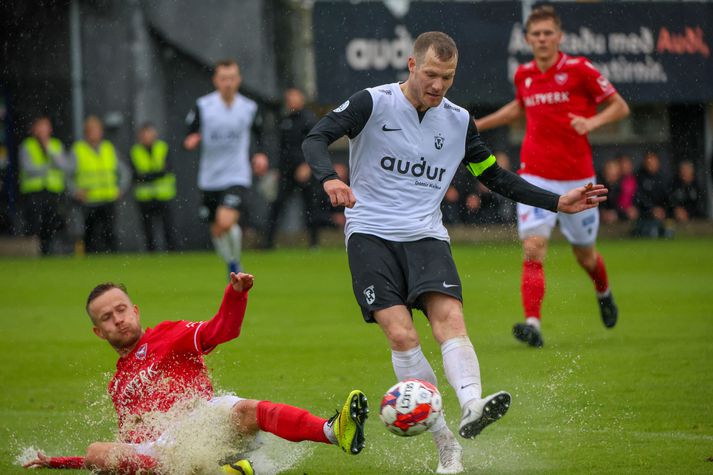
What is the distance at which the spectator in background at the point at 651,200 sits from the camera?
25.3 m

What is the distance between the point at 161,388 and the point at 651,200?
2037cm

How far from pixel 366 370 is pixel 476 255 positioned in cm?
1212

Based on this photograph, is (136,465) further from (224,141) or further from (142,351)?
(224,141)

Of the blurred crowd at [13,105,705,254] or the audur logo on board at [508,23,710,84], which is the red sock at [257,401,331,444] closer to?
the blurred crowd at [13,105,705,254]

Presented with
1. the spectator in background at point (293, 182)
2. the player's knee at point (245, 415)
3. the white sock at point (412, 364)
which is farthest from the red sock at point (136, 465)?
the spectator in background at point (293, 182)

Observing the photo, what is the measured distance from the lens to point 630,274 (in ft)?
58.3

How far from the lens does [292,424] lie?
5.94 m

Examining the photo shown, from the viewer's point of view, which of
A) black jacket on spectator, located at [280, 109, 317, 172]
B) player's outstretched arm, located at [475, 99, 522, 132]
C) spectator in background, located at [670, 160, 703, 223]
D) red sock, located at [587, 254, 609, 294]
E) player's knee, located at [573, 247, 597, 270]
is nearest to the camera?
player's outstretched arm, located at [475, 99, 522, 132]

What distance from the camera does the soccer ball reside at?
5.66m

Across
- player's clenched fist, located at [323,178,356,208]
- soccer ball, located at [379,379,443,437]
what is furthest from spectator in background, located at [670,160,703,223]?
soccer ball, located at [379,379,443,437]

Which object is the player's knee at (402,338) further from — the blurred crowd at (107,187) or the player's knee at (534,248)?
the blurred crowd at (107,187)

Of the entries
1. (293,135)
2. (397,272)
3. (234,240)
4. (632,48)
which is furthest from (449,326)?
(632,48)

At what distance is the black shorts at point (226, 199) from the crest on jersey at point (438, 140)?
9.10 meters

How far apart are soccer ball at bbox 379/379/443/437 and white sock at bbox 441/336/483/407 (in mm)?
282
